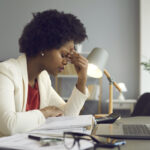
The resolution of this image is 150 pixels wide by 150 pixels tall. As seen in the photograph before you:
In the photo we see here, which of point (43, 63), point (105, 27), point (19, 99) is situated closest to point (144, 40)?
point (105, 27)

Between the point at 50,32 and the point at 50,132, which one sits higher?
the point at 50,32

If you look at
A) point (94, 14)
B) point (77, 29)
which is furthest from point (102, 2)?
point (77, 29)

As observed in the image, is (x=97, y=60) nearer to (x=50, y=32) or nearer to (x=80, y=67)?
(x=80, y=67)

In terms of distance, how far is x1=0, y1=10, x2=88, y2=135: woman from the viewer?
4.70 feet

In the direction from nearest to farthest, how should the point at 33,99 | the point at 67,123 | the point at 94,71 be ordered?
the point at 67,123 < the point at 33,99 < the point at 94,71

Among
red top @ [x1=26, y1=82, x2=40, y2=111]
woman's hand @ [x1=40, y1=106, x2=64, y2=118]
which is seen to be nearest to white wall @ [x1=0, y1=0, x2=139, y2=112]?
red top @ [x1=26, y1=82, x2=40, y2=111]

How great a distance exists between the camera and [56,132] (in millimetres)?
1057

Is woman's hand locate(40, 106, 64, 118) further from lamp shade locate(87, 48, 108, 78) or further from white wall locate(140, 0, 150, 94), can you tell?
white wall locate(140, 0, 150, 94)

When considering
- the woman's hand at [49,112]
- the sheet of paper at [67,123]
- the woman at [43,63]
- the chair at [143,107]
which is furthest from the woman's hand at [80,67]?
Answer: the chair at [143,107]

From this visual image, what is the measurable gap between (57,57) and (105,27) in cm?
330

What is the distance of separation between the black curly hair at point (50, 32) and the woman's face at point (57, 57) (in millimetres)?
24

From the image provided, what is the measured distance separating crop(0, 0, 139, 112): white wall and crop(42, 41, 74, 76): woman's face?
3166mm

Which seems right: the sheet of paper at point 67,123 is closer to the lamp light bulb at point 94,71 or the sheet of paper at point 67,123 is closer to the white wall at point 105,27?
the lamp light bulb at point 94,71

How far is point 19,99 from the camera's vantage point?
1.46m
